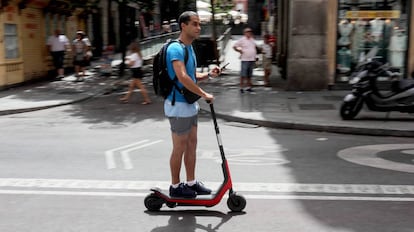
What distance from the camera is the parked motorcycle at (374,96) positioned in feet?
35.8

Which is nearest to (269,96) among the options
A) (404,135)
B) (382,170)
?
(404,135)

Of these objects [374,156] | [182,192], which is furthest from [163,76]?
[374,156]

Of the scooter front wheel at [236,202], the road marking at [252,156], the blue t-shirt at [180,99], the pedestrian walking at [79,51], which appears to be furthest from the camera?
the pedestrian walking at [79,51]

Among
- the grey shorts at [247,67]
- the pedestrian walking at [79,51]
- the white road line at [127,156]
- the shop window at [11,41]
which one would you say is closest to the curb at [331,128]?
the white road line at [127,156]

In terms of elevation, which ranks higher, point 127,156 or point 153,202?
point 153,202

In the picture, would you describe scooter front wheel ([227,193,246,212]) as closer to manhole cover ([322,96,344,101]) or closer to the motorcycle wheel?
the motorcycle wheel

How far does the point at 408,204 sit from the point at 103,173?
3.65 metres

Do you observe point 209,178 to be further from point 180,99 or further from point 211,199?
point 180,99

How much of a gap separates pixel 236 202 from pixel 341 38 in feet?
37.1

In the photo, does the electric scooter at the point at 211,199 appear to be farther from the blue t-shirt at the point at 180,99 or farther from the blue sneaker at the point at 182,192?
the blue t-shirt at the point at 180,99

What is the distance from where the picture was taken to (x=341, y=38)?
612 inches

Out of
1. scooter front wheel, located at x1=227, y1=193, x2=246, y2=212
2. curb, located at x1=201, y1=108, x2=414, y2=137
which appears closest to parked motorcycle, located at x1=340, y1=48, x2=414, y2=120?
curb, located at x1=201, y1=108, x2=414, y2=137

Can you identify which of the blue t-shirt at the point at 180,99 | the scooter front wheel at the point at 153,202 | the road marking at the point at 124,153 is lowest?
the road marking at the point at 124,153

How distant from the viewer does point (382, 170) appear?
6.98 m
